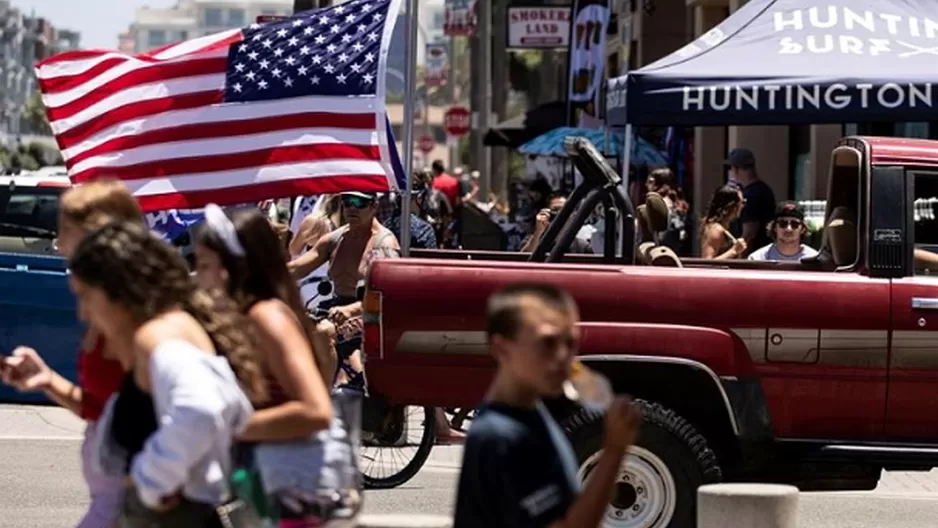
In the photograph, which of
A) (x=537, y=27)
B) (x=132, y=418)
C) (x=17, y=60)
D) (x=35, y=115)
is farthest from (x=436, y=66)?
(x=17, y=60)

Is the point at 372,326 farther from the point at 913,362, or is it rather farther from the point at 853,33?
the point at 853,33

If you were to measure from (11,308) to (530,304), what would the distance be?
11.8 meters

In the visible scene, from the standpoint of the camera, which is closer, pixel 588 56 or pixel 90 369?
pixel 90 369

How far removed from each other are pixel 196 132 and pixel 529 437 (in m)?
8.38

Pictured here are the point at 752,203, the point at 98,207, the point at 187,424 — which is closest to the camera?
the point at 187,424

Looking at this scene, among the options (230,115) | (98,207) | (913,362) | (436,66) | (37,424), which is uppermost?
(436,66)

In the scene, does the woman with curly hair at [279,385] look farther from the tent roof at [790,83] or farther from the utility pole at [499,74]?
the utility pole at [499,74]

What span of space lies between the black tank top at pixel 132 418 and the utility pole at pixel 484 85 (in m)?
52.0

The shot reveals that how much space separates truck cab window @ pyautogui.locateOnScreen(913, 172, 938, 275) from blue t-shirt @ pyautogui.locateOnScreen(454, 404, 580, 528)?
17.6 ft

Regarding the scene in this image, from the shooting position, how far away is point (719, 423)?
994 cm

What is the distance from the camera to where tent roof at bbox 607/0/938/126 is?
46.4 ft

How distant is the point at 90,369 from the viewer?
6.12 meters

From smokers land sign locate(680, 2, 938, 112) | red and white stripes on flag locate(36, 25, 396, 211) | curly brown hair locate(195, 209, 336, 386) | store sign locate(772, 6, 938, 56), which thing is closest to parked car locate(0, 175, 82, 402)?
red and white stripes on flag locate(36, 25, 396, 211)

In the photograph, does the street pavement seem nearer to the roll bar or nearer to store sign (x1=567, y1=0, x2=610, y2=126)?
the roll bar
